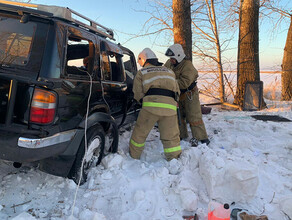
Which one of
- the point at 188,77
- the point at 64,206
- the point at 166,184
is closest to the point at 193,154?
the point at 166,184

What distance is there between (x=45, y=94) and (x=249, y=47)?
7.97 metres

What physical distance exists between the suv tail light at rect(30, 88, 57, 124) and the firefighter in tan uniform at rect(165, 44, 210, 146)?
264 centimetres

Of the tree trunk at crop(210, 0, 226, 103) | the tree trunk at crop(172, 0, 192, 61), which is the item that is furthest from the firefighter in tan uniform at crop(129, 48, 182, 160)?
the tree trunk at crop(210, 0, 226, 103)

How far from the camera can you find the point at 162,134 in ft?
11.5

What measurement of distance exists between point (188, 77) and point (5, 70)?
294 cm

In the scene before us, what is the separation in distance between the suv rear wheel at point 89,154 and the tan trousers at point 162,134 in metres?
0.59

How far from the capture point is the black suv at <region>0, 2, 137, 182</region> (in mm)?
2061

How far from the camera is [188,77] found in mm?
4109

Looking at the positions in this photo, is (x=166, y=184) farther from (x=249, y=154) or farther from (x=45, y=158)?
(x=249, y=154)

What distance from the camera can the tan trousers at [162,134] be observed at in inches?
134

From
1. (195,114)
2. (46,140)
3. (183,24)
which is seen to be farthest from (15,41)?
(183,24)

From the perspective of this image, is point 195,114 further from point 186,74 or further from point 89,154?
point 89,154

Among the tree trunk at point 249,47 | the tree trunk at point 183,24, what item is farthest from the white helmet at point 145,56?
the tree trunk at point 249,47

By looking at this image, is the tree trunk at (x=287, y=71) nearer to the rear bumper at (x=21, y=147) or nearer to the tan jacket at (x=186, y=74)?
the tan jacket at (x=186, y=74)
